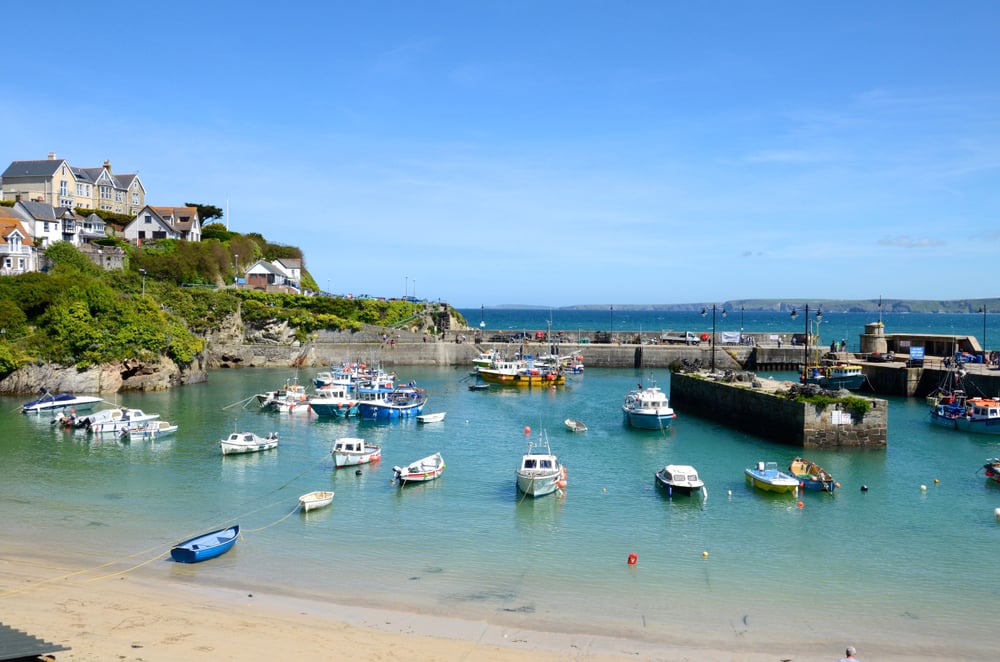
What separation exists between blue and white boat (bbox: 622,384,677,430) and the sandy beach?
89.0 feet

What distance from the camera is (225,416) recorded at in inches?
1909

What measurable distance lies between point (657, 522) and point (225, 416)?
3111 cm

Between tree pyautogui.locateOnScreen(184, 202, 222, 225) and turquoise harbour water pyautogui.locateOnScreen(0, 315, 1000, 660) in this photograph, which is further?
tree pyautogui.locateOnScreen(184, 202, 222, 225)

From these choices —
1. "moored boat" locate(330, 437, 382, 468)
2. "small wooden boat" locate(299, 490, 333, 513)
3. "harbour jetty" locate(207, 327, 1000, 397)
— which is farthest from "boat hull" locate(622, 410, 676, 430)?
"harbour jetty" locate(207, 327, 1000, 397)

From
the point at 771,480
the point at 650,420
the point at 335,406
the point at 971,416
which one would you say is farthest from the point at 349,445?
the point at 971,416

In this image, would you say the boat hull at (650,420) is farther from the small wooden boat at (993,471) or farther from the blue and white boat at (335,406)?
the blue and white boat at (335,406)

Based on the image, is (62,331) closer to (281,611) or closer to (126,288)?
(126,288)

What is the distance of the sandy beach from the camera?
54.8 feet

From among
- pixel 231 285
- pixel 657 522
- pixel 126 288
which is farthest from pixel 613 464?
pixel 231 285

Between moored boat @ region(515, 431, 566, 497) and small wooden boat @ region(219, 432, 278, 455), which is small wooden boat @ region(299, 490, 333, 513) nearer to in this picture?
moored boat @ region(515, 431, 566, 497)

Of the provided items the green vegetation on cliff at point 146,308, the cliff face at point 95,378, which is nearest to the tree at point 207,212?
the green vegetation on cliff at point 146,308

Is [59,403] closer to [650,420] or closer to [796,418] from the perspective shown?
[650,420]

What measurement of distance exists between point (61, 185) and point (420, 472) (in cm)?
7882

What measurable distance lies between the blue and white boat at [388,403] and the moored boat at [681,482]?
850 inches
